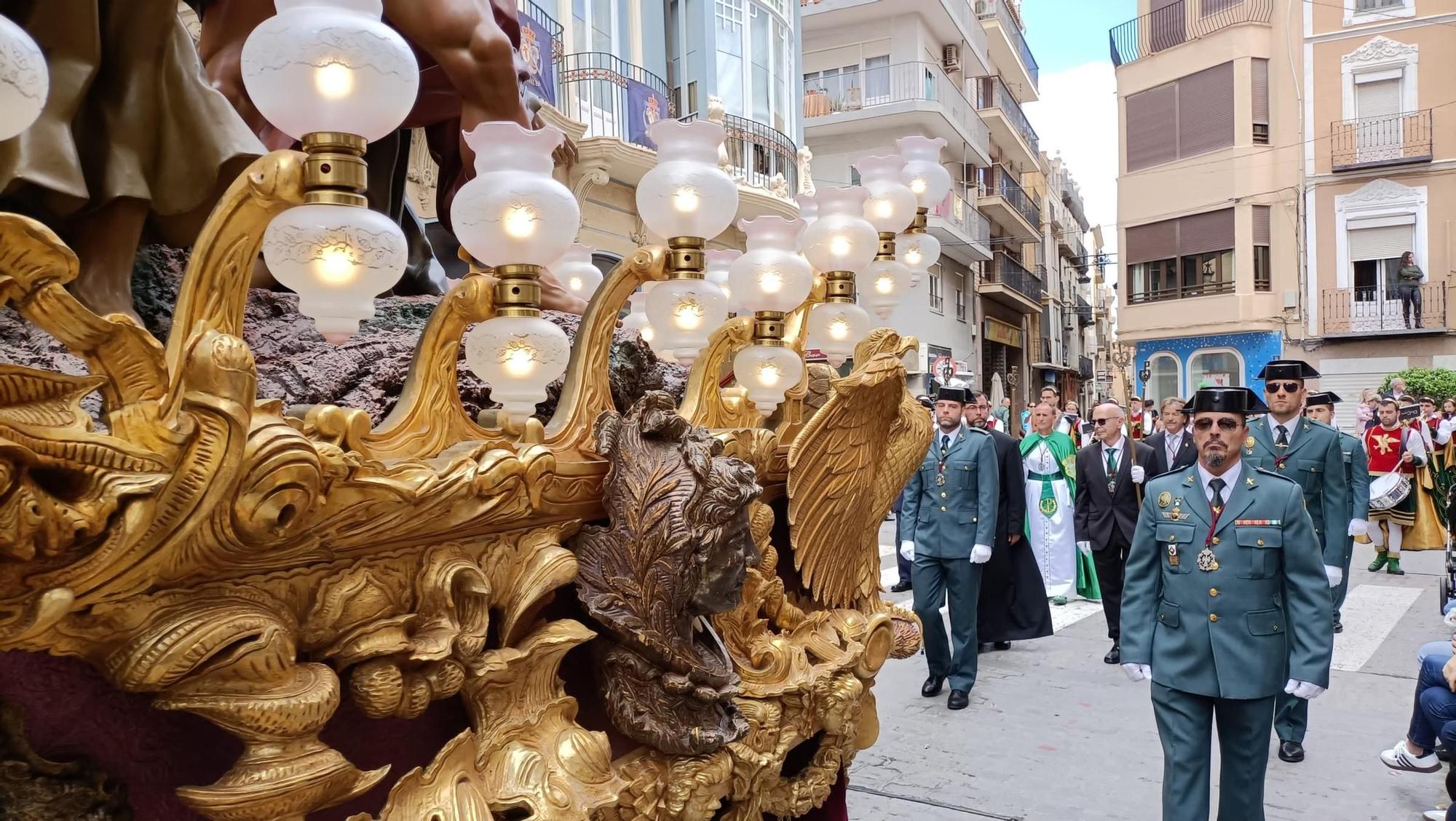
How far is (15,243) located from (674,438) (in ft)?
2.81

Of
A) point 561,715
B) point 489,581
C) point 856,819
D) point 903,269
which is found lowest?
point 856,819

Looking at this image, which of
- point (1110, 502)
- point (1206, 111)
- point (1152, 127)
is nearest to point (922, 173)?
point (1110, 502)

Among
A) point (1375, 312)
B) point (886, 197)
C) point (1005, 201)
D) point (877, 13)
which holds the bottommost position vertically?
point (886, 197)

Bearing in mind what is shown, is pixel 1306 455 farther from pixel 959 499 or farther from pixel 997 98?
pixel 997 98

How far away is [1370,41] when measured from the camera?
17.1 metres

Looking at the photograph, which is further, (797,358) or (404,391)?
(797,358)

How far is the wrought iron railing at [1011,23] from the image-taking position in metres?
22.9

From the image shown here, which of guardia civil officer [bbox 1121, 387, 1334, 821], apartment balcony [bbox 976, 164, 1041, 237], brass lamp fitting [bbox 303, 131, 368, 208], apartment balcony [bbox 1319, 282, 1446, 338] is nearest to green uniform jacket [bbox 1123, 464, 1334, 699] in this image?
guardia civil officer [bbox 1121, 387, 1334, 821]

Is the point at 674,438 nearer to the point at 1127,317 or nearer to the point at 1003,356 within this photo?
the point at 1127,317

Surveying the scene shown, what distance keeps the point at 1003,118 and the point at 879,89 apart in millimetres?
5885

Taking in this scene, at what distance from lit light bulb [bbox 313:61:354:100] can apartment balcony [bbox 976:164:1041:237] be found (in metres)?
21.7

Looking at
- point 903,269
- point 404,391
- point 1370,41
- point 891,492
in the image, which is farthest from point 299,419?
point 1370,41

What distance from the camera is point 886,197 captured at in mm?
2332

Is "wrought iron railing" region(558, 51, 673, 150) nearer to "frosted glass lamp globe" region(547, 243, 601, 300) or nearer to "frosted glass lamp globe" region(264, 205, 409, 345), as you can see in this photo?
"frosted glass lamp globe" region(547, 243, 601, 300)
